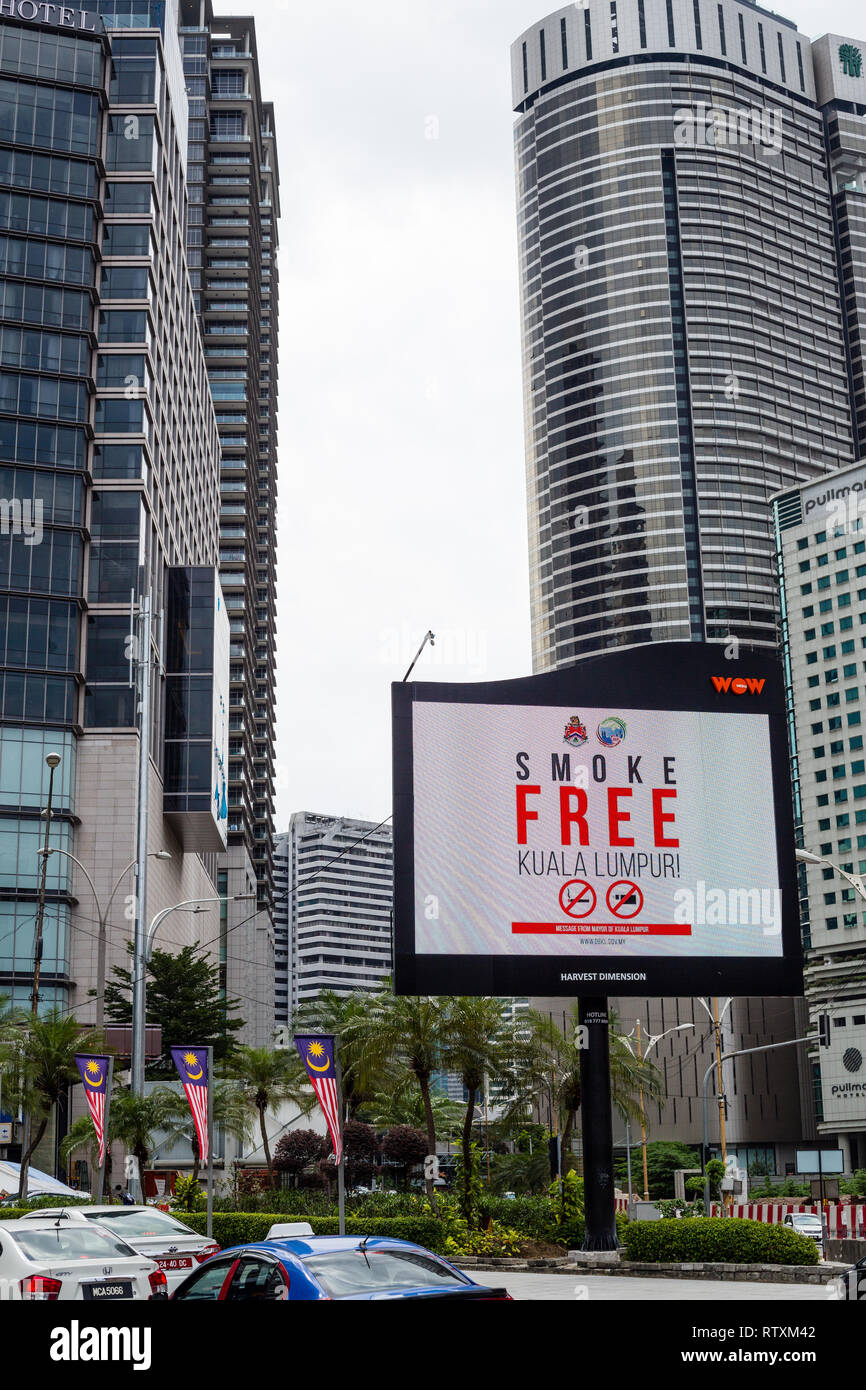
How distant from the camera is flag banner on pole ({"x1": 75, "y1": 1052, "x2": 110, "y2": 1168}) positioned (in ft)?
119

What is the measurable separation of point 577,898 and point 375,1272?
18.7m

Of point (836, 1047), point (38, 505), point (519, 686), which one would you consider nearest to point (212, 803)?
point (38, 505)

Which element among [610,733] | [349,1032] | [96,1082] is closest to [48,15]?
[349,1032]

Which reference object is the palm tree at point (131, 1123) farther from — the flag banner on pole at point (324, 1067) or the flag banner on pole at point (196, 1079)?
the flag banner on pole at point (324, 1067)

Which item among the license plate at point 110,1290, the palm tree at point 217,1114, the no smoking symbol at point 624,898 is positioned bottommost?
the palm tree at point 217,1114

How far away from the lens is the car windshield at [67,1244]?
1602cm

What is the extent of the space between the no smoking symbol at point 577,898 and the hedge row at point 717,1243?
20.7 feet

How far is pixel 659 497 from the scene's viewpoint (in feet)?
595

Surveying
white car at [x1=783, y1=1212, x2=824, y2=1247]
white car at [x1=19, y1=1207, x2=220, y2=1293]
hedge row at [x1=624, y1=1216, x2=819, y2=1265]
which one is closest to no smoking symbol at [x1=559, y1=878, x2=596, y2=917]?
hedge row at [x1=624, y1=1216, x2=819, y2=1265]

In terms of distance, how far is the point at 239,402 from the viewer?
479 ft

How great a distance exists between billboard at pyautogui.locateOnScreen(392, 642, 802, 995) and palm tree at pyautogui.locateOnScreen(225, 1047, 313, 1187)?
33.5 meters

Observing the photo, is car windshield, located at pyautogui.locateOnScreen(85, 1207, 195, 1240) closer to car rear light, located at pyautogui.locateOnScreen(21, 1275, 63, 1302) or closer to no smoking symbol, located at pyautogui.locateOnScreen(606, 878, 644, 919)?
car rear light, located at pyautogui.locateOnScreen(21, 1275, 63, 1302)

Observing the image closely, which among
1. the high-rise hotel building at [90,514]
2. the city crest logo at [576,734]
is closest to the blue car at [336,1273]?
the city crest logo at [576,734]
